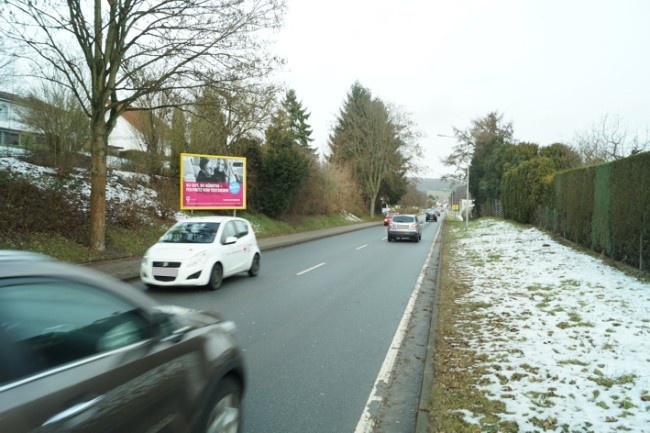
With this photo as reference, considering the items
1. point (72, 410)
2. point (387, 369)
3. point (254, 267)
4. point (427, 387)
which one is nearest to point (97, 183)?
point (254, 267)

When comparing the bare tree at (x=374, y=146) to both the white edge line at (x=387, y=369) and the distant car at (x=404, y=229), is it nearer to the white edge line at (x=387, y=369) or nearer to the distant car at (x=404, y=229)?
the distant car at (x=404, y=229)

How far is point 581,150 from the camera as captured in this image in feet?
139

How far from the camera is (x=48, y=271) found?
88.7 inches

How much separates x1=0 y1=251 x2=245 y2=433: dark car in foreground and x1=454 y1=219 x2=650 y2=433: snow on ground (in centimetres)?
247

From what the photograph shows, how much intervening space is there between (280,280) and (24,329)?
1000 centimetres

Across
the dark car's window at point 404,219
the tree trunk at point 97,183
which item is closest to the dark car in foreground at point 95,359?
the tree trunk at point 97,183

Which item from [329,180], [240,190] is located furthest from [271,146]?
[329,180]

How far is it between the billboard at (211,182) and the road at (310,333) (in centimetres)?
943

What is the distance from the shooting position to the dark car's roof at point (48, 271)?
2.10 metres

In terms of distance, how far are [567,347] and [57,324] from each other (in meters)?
5.71

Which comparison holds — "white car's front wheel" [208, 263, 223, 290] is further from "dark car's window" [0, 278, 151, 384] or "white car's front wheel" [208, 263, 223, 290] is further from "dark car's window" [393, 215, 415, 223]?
"dark car's window" [393, 215, 415, 223]

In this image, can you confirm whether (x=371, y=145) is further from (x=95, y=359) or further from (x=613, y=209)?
(x=95, y=359)

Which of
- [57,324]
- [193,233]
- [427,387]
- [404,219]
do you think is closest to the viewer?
[57,324]

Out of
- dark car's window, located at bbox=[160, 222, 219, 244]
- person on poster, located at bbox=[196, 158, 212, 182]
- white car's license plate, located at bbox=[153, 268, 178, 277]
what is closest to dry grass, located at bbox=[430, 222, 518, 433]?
white car's license plate, located at bbox=[153, 268, 178, 277]
